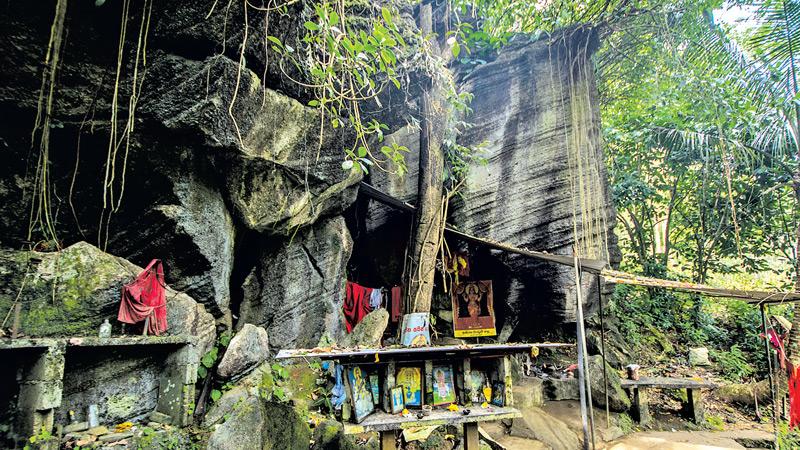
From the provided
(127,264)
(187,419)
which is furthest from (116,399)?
(127,264)

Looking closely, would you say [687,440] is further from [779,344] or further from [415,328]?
[415,328]

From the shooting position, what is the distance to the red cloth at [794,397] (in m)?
5.77

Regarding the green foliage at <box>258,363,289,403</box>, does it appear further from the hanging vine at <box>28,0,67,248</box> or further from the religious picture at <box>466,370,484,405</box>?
the hanging vine at <box>28,0,67,248</box>

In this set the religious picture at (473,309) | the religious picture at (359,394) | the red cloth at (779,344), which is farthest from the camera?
the religious picture at (473,309)

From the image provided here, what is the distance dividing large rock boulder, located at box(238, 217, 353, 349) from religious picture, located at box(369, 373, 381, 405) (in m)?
3.61

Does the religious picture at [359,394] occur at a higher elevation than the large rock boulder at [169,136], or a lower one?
lower

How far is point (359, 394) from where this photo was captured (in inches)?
158

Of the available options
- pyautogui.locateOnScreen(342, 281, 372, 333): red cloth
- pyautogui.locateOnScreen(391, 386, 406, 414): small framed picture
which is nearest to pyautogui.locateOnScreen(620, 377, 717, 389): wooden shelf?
pyautogui.locateOnScreen(391, 386, 406, 414): small framed picture

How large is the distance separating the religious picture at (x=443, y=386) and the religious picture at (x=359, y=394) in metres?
0.79

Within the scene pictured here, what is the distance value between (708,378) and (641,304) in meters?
2.91

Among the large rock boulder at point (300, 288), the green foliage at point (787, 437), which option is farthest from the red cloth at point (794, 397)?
the large rock boulder at point (300, 288)

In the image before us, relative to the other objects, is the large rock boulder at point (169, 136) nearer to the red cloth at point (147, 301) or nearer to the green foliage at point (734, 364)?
the red cloth at point (147, 301)

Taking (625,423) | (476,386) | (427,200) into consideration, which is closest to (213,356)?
(476,386)

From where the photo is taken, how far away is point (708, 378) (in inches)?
392
